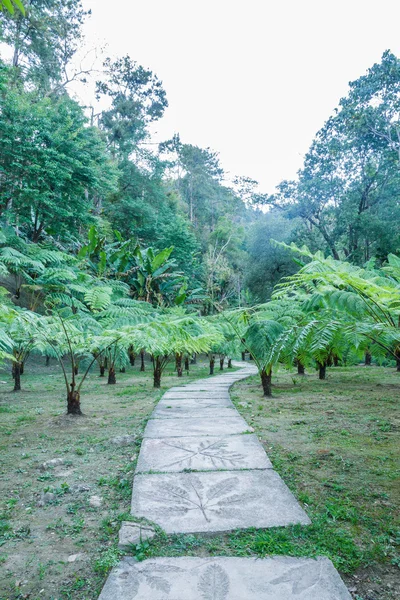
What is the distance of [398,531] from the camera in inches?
54.7

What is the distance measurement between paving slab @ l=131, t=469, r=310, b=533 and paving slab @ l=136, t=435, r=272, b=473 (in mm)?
103

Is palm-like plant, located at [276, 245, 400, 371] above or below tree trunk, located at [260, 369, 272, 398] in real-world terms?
above

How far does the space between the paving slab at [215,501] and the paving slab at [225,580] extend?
20 centimetres

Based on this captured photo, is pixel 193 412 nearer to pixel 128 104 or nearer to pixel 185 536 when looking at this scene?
pixel 185 536

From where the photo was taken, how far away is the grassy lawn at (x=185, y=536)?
1.22 m

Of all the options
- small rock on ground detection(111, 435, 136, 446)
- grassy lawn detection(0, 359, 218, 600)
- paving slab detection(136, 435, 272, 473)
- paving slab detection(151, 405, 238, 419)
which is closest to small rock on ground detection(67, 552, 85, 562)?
grassy lawn detection(0, 359, 218, 600)

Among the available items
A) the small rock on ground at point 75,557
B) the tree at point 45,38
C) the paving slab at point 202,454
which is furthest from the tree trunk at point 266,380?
the tree at point 45,38

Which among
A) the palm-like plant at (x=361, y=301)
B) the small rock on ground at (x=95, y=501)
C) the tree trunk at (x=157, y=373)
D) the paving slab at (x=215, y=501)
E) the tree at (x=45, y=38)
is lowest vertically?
the small rock on ground at (x=95, y=501)

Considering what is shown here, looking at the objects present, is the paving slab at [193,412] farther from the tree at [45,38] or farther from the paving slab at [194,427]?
the tree at [45,38]

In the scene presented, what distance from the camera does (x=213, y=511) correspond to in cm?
155

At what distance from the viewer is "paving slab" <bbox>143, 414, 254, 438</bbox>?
8.96 ft

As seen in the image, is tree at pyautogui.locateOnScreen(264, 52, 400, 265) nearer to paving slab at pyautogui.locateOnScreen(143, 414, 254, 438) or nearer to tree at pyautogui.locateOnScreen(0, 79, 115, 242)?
tree at pyautogui.locateOnScreen(0, 79, 115, 242)

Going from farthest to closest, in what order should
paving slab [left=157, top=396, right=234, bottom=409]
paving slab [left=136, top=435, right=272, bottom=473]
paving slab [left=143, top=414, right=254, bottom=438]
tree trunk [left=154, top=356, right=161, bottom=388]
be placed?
tree trunk [left=154, top=356, right=161, bottom=388], paving slab [left=157, top=396, right=234, bottom=409], paving slab [left=143, top=414, right=254, bottom=438], paving slab [left=136, top=435, right=272, bottom=473]

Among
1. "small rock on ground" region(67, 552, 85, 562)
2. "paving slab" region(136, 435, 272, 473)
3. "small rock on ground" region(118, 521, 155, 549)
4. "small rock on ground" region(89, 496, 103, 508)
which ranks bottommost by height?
"small rock on ground" region(67, 552, 85, 562)
